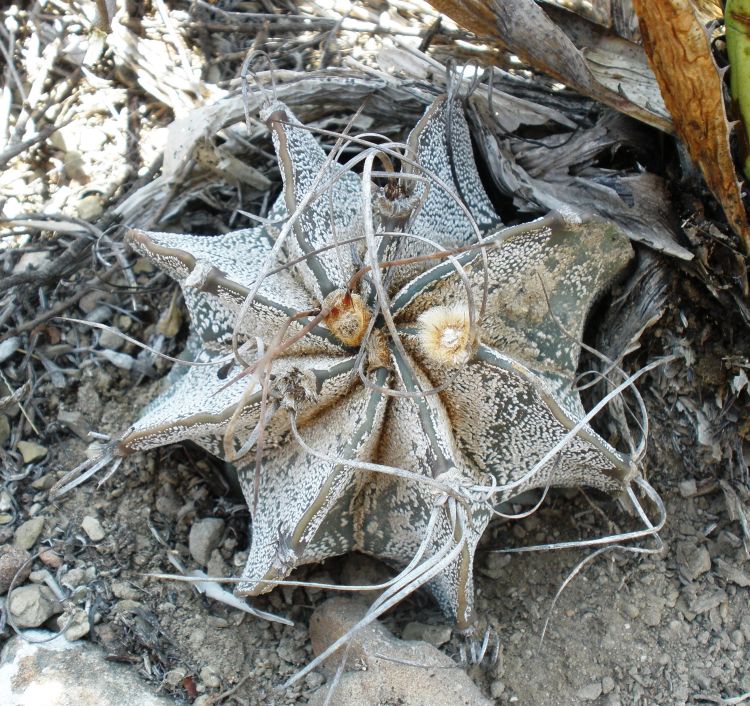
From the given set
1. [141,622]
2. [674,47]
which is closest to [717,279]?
[674,47]

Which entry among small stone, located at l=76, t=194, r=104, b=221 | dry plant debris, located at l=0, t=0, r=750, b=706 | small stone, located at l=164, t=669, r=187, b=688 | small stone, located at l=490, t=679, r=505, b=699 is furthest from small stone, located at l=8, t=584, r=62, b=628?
small stone, located at l=76, t=194, r=104, b=221

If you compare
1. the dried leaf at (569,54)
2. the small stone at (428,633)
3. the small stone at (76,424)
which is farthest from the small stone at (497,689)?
the dried leaf at (569,54)

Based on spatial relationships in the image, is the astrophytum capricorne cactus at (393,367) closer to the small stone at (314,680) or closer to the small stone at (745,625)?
the small stone at (314,680)

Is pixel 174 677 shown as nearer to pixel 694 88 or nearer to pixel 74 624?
pixel 74 624

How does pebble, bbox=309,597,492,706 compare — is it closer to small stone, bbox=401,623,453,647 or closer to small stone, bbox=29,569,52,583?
small stone, bbox=401,623,453,647

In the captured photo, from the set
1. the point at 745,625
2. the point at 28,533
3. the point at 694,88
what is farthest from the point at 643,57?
the point at 28,533

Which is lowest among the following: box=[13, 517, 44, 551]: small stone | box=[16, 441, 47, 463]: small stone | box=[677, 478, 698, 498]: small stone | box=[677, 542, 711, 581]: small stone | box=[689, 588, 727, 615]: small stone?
box=[13, 517, 44, 551]: small stone

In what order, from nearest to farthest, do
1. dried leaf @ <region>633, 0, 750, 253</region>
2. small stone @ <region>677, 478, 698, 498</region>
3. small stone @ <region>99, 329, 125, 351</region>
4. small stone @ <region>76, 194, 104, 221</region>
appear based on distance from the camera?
dried leaf @ <region>633, 0, 750, 253</region>, small stone @ <region>677, 478, 698, 498</region>, small stone @ <region>99, 329, 125, 351</region>, small stone @ <region>76, 194, 104, 221</region>

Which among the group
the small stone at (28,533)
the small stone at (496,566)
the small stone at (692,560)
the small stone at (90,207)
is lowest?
the small stone at (28,533)
